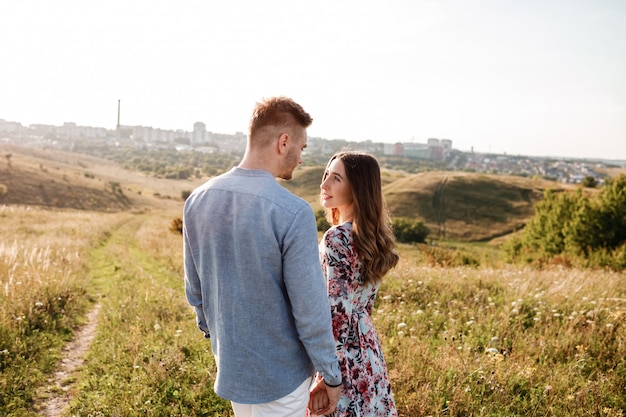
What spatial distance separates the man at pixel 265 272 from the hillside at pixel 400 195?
57.3 metres

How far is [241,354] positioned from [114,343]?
441 cm

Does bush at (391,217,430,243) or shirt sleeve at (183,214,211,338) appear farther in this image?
bush at (391,217,430,243)

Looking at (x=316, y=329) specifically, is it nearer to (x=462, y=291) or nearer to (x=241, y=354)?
(x=241, y=354)

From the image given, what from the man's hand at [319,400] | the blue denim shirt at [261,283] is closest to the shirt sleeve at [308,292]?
the blue denim shirt at [261,283]

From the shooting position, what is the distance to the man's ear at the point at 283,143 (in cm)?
218

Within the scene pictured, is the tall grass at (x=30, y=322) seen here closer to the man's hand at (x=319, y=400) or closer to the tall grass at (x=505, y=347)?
the man's hand at (x=319, y=400)

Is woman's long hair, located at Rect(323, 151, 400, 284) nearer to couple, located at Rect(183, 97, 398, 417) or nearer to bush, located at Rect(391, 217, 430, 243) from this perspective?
couple, located at Rect(183, 97, 398, 417)

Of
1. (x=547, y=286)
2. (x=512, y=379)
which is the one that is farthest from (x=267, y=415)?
(x=547, y=286)

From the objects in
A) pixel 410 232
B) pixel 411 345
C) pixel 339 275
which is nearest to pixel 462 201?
pixel 410 232

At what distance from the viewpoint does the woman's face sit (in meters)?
Answer: 2.80

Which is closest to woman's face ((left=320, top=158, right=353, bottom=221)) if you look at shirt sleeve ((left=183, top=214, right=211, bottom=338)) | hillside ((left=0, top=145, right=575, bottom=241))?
→ shirt sleeve ((left=183, top=214, right=211, bottom=338))

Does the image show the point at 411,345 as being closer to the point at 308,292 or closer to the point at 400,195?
the point at 308,292

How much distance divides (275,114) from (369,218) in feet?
3.21

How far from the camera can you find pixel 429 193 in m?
87.9
